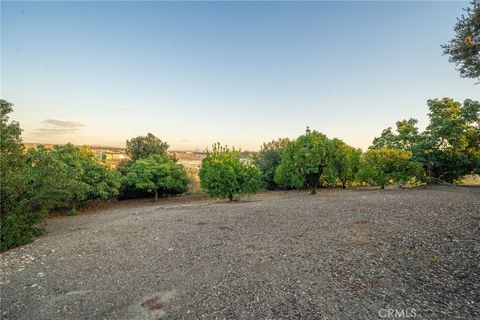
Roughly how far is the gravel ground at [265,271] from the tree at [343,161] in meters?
9.67

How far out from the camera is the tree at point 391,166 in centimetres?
1897

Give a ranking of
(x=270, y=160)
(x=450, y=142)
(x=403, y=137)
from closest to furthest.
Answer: (x=450, y=142), (x=403, y=137), (x=270, y=160)

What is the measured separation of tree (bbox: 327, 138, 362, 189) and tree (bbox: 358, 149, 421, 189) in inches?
73.5

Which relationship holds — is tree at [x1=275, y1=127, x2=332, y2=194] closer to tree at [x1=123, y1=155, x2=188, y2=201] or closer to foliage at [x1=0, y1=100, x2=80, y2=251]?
tree at [x1=123, y1=155, x2=188, y2=201]

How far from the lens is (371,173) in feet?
66.3

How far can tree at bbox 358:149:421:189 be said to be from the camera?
19.0 metres

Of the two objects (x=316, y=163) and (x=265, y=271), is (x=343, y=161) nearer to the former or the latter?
(x=316, y=163)

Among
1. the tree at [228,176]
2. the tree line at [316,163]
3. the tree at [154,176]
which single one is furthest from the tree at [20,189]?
the tree at [154,176]

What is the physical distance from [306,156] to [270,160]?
37.7 feet

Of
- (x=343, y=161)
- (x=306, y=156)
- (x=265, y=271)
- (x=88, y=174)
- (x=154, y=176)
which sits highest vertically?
(x=306, y=156)

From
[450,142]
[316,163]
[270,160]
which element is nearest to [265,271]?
[316,163]

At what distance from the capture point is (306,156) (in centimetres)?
1862

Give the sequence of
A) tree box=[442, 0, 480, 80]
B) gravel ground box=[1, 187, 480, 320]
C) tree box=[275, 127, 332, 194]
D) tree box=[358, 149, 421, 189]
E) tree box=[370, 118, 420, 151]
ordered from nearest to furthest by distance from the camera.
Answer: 1. gravel ground box=[1, 187, 480, 320]
2. tree box=[442, 0, 480, 80]
3. tree box=[275, 127, 332, 194]
4. tree box=[358, 149, 421, 189]
5. tree box=[370, 118, 420, 151]

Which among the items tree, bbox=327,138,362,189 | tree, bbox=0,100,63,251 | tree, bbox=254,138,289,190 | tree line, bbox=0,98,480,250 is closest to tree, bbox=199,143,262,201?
tree line, bbox=0,98,480,250
